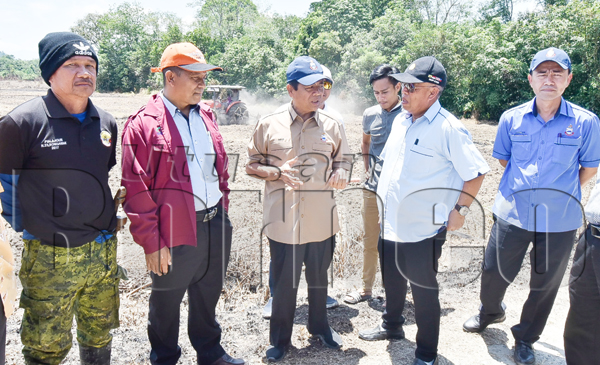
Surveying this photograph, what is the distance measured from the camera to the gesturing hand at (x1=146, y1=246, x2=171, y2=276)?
8.22 feet

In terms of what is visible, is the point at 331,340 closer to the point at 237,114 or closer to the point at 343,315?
the point at 343,315

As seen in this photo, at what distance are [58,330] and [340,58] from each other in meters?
27.3

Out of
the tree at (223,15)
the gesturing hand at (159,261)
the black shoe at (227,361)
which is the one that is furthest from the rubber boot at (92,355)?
the tree at (223,15)

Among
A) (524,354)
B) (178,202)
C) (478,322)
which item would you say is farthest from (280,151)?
(524,354)

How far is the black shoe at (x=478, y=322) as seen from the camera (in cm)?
332

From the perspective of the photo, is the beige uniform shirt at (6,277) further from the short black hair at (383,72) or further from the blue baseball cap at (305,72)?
the short black hair at (383,72)

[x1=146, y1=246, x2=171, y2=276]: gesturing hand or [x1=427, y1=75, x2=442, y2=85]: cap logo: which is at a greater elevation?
[x1=427, y1=75, x2=442, y2=85]: cap logo

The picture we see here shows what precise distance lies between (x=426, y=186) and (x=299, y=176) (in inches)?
31.4

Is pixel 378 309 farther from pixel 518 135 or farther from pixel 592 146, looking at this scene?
pixel 592 146

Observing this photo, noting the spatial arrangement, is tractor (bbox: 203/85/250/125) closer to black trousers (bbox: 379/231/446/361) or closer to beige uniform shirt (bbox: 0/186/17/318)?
black trousers (bbox: 379/231/446/361)

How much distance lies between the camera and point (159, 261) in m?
2.53

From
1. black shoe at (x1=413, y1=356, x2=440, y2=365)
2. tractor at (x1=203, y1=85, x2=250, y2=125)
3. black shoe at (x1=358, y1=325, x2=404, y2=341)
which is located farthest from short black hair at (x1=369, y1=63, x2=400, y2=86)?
tractor at (x1=203, y1=85, x2=250, y2=125)

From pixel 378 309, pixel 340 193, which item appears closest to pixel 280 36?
pixel 340 193

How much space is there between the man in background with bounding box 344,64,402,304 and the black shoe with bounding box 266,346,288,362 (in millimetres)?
998
